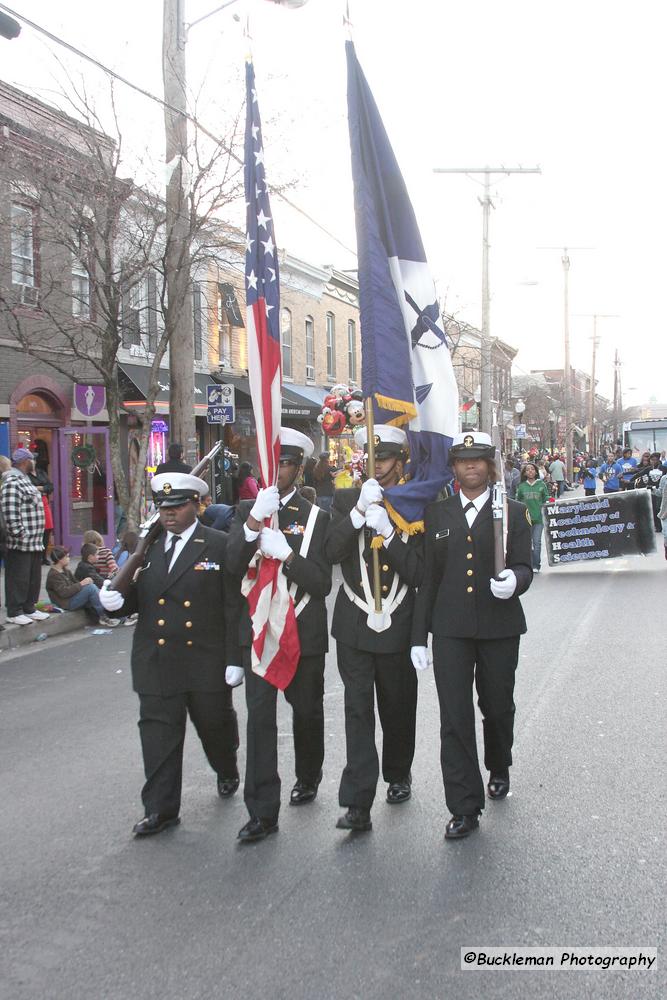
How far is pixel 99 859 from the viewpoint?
4.37 m

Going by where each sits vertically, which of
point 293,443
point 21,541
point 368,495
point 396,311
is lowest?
point 21,541

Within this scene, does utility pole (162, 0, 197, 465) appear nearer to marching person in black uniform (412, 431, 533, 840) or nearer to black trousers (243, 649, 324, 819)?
black trousers (243, 649, 324, 819)

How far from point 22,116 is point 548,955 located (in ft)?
53.3

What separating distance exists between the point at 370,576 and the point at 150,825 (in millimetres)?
1572

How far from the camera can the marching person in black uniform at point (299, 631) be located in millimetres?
4516

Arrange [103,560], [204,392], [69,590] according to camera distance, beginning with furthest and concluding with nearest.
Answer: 1. [204,392]
2. [103,560]
3. [69,590]

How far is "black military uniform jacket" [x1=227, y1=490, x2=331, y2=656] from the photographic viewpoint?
4.67m

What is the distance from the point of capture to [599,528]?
15164 millimetres

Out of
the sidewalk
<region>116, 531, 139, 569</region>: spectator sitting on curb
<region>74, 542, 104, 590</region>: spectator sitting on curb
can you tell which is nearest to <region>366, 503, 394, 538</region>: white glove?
<region>116, 531, 139, 569</region>: spectator sitting on curb

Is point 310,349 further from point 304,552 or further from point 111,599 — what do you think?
point 111,599

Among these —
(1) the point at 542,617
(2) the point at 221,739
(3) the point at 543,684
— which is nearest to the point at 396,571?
(2) the point at 221,739

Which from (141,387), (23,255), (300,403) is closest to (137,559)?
(23,255)

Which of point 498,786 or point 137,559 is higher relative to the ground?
point 137,559

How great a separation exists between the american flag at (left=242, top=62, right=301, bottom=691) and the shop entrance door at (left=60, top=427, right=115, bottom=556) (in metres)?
13.4
